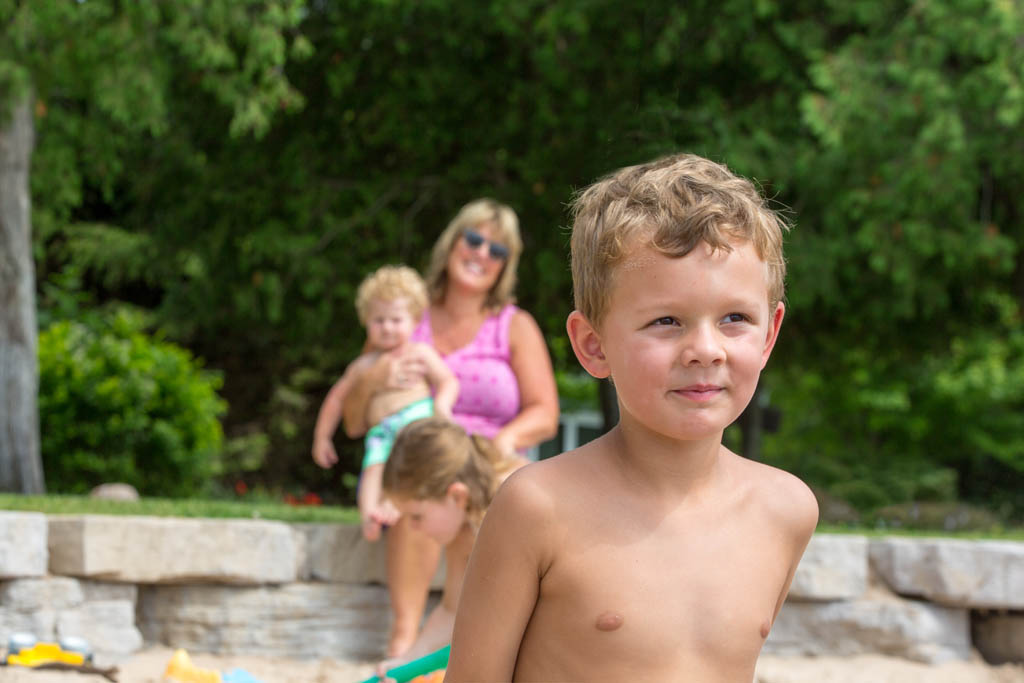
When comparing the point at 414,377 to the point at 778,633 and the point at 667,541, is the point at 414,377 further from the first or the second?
the point at 667,541

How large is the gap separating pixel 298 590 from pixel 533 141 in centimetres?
513

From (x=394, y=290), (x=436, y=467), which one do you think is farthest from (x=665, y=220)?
(x=394, y=290)

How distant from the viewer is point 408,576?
456 centimetres

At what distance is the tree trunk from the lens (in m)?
7.64

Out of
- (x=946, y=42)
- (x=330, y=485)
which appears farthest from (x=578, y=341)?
(x=330, y=485)

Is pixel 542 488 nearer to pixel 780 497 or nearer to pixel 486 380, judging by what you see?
pixel 780 497

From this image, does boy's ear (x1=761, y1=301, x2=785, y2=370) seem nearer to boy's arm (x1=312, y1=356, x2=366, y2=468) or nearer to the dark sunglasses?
the dark sunglasses

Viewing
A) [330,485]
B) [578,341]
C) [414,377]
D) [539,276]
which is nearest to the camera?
[578,341]

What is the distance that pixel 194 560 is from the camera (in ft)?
15.6

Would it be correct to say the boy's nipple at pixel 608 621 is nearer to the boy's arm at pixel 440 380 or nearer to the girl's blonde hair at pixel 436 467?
the girl's blonde hair at pixel 436 467

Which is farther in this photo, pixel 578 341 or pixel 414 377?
pixel 414 377

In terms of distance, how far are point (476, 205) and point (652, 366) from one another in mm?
3170

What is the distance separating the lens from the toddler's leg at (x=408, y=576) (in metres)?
4.53

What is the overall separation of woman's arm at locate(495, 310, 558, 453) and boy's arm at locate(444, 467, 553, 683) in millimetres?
2859
